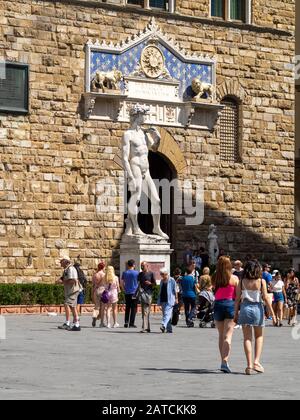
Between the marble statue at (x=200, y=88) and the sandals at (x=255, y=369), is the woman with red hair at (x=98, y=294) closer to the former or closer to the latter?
the marble statue at (x=200, y=88)

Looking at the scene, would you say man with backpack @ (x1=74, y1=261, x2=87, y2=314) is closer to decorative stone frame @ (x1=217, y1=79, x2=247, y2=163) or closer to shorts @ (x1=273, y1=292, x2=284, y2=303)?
shorts @ (x1=273, y1=292, x2=284, y2=303)

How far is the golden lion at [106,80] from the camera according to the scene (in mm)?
37375

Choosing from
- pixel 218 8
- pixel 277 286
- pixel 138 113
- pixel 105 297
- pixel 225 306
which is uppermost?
pixel 218 8

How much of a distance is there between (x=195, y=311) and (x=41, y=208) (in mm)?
6682

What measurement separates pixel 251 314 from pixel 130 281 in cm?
1117

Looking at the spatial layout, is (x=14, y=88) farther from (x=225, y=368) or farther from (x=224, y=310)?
(x=225, y=368)

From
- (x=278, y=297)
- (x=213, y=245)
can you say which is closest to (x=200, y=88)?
(x=213, y=245)

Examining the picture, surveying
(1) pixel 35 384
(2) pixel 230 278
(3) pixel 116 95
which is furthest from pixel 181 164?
(1) pixel 35 384

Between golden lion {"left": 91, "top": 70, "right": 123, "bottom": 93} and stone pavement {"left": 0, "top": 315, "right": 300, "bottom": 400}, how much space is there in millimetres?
10756

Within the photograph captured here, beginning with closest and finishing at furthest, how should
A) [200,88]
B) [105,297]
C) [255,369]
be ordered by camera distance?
1. [255,369]
2. [105,297]
3. [200,88]

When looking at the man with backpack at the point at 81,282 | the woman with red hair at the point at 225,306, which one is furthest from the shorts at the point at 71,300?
the woman with red hair at the point at 225,306

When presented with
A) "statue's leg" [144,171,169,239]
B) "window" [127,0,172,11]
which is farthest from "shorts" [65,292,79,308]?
"window" [127,0,172,11]

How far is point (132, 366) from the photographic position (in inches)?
756

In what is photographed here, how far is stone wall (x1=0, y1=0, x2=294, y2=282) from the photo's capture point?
118 feet
